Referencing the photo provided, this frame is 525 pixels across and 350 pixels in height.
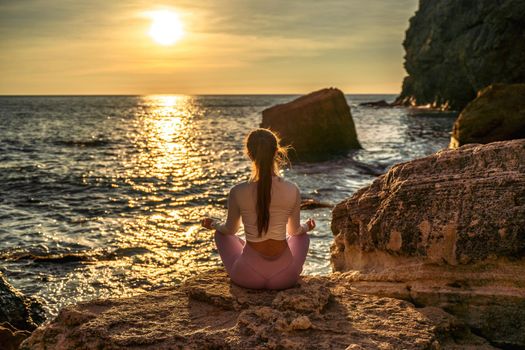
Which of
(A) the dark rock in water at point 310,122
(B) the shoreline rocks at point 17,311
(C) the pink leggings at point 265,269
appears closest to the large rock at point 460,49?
(A) the dark rock in water at point 310,122

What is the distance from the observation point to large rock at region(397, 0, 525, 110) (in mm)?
50781

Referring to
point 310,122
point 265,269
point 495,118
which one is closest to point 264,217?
point 265,269


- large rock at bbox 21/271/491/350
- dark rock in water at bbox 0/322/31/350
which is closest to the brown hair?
large rock at bbox 21/271/491/350

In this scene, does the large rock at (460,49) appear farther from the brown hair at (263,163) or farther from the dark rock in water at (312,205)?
the brown hair at (263,163)

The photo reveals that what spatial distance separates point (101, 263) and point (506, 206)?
23.6 feet

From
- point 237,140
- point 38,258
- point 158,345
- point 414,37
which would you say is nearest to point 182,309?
point 158,345

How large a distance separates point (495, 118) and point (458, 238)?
44.2 ft

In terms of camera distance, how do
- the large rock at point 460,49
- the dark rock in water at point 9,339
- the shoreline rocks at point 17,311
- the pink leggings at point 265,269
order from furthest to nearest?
the large rock at point 460,49
the shoreline rocks at point 17,311
the dark rock in water at point 9,339
the pink leggings at point 265,269

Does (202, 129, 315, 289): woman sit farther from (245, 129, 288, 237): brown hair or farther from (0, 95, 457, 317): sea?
(0, 95, 457, 317): sea

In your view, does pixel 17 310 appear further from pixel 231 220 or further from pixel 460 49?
pixel 460 49

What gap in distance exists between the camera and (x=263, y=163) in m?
5.11

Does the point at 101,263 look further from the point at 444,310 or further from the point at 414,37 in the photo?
the point at 414,37

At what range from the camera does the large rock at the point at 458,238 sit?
4988 millimetres

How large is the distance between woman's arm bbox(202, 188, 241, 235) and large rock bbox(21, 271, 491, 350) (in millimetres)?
556
